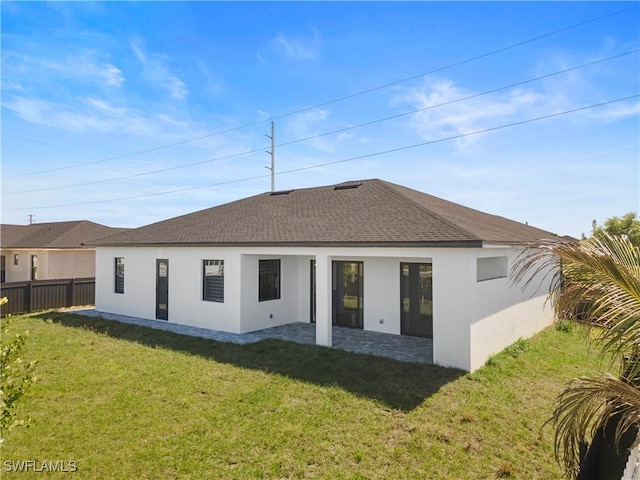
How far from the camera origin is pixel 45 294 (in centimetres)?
1653

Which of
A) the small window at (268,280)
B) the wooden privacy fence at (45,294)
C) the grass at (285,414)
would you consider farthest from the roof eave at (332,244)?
the wooden privacy fence at (45,294)

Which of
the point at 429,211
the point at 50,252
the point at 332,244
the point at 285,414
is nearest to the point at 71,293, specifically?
the point at 50,252

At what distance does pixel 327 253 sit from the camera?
10.1m

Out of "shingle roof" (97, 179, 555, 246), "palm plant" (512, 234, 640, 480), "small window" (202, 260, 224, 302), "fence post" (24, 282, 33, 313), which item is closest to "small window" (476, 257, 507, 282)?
"shingle roof" (97, 179, 555, 246)

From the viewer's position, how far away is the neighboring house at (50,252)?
22.8m

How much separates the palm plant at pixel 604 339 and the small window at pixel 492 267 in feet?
20.6

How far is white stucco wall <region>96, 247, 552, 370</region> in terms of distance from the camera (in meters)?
8.28

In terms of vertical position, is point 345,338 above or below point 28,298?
below

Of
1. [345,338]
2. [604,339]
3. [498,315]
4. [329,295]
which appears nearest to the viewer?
[604,339]

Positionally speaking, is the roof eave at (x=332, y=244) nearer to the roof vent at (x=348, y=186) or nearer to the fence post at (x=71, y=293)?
the fence post at (x=71, y=293)

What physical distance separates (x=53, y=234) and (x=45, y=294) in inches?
435

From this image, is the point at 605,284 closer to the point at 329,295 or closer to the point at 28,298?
the point at 329,295

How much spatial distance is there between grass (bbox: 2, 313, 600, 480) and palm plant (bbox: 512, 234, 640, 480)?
112cm

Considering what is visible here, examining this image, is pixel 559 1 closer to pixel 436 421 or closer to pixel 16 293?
A: pixel 436 421
